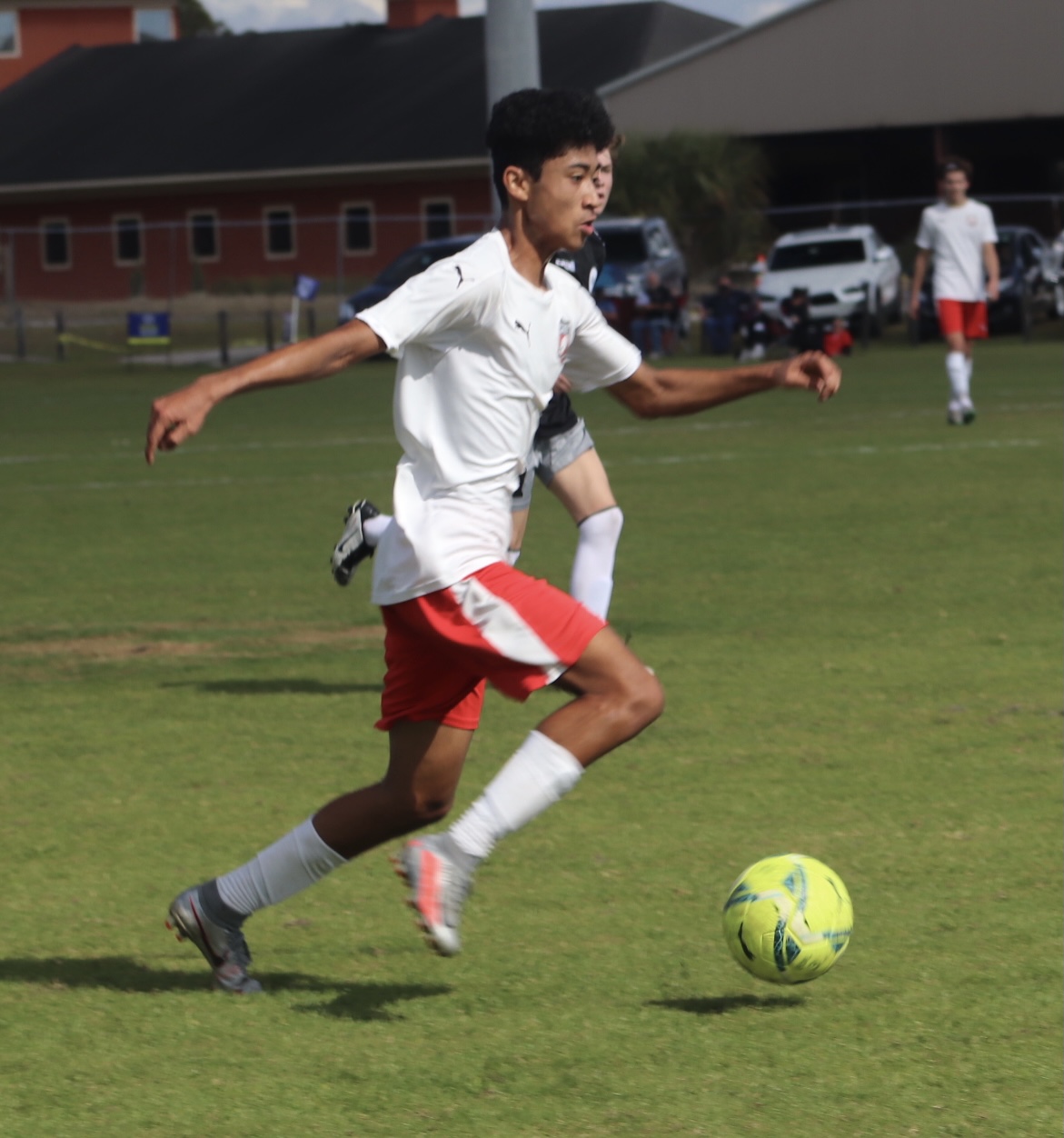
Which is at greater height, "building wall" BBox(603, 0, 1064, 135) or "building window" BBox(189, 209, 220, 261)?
"building wall" BBox(603, 0, 1064, 135)

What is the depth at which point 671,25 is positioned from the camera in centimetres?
6147

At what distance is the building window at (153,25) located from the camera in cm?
7681

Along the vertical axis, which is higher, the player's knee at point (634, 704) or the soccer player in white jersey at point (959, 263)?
the player's knee at point (634, 704)

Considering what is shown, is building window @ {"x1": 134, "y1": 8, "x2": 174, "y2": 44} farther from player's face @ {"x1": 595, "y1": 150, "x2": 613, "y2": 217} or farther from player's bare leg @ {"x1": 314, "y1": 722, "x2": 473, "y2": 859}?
player's bare leg @ {"x1": 314, "y1": 722, "x2": 473, "y2": 859}

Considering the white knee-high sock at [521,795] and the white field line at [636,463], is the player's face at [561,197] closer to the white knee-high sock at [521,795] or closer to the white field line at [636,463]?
the white knee-high sock at [521,795]

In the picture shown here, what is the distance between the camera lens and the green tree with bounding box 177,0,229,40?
107 metres

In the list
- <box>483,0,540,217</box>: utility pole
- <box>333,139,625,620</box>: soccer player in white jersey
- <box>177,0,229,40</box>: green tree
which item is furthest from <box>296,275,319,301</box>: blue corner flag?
<box>177,0,229,40</box>: green tree

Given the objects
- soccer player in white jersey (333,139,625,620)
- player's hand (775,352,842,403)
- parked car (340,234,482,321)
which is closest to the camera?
player's hand (775,352,842,403)

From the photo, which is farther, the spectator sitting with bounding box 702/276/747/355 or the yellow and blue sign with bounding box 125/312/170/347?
the yellow and blue sign with bounding box 125/312/170/347

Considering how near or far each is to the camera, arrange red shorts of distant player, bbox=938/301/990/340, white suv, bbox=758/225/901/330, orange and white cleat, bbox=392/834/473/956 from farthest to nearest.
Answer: white suv, bbox=758/225/901/330 < red shorts of distant player, bbox=938/301/990/340 < orange and white cleat, bbox=392/834/473/956

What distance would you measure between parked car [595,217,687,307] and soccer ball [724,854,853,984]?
27506 millimetres

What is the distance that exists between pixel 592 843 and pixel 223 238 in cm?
4748


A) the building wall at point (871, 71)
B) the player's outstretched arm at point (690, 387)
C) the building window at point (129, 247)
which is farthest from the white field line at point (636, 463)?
the building window at point (129, 247)

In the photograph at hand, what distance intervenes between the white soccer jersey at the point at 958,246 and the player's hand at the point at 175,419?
49.3 ft
